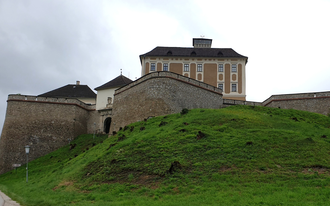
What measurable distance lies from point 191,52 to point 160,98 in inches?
816

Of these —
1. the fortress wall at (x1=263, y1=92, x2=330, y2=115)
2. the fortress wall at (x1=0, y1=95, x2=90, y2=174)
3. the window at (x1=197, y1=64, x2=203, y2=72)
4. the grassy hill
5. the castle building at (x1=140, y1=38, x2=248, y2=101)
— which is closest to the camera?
the grassy hill

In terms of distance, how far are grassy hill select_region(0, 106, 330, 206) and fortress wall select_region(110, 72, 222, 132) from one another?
267 inches

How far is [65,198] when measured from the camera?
19.5m

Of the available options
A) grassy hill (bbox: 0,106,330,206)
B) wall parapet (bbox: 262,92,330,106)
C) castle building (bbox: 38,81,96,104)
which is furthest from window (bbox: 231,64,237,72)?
grassy hill (bbox: 0,106,330,206)

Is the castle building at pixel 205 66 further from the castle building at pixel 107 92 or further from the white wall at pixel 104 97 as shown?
the white wall at pixel 104 97

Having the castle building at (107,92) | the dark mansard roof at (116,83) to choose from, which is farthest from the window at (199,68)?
the castle building at (107,92)

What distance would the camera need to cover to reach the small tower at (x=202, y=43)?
6825cm

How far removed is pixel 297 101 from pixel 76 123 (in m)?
29.9

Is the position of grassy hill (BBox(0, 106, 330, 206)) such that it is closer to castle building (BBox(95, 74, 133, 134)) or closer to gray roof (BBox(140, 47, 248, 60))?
castle building (BBox(95, 74, 133, 134))

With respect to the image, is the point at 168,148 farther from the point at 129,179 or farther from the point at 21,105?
the point at 21,105

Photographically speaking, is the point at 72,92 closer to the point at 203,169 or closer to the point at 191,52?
the point at 191,52

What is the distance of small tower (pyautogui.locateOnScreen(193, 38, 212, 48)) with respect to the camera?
2687 inches

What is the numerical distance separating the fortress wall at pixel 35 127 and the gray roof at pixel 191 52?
16336 mm

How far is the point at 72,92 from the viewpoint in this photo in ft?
196
